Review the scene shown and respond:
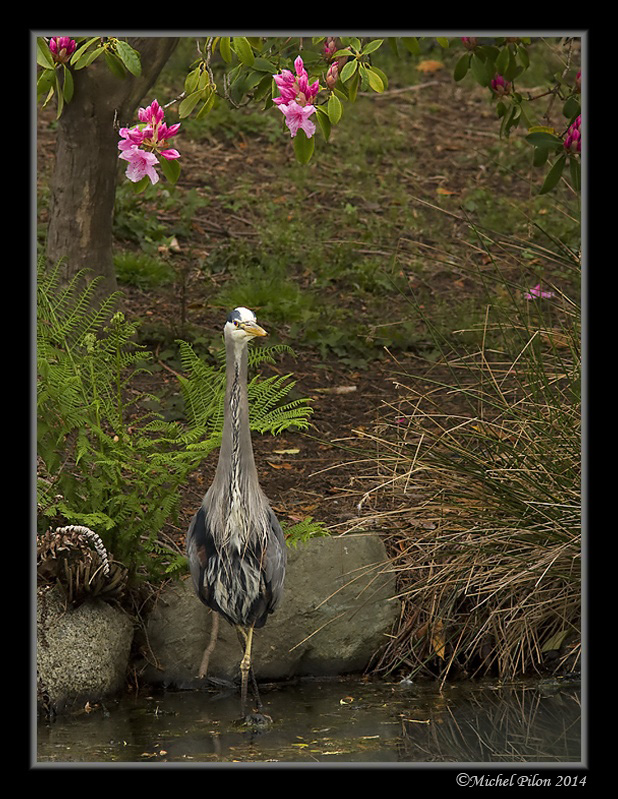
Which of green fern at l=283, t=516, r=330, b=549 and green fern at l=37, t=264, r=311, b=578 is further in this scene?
green fern at l=283, t=516, r=330, b=549

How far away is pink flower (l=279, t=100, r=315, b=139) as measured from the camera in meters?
3.92

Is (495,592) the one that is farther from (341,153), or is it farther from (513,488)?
(341,153)

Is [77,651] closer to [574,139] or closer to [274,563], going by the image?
[274,563]

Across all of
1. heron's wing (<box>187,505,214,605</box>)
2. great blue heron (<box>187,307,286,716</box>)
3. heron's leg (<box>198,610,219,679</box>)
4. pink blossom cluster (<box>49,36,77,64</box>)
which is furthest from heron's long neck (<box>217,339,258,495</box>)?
pink blossom cluster (<box>49,36,77,64</box>)

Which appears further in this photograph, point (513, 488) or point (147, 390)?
point (147, 390)

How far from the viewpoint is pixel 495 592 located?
467cm

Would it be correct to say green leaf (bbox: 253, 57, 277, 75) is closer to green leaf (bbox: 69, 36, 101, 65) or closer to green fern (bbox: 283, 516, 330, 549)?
green leaf (bbox: 69, 36, 101, 65)

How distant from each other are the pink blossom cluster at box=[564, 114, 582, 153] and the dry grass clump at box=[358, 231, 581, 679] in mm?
782

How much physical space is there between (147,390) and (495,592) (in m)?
2.39

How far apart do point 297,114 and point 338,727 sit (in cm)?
218

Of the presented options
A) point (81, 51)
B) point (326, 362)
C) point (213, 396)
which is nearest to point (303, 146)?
point (81, 51)

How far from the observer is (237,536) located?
12.9 feet

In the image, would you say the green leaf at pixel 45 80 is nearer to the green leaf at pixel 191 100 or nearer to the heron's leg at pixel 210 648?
the green leaf at pixel 191 100
